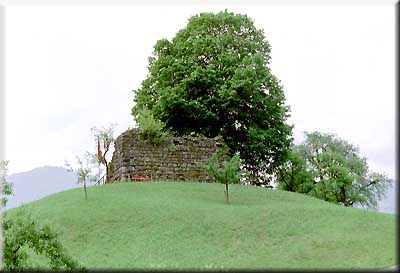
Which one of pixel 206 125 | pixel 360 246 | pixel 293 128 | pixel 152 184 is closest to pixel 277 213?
pixel 360 246

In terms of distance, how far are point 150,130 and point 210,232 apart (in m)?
11.3

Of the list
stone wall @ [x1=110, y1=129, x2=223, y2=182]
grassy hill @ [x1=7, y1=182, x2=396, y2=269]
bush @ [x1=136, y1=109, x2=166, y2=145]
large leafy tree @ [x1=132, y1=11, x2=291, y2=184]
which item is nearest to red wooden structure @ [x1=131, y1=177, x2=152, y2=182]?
stone wall @ [x1=110, y1=129, x2=223, y2=182]

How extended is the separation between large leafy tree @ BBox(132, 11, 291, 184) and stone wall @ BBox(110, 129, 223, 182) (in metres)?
2.97

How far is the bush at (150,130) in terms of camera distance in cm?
2647

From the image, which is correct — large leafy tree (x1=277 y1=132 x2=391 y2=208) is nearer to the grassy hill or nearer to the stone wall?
the stone wall

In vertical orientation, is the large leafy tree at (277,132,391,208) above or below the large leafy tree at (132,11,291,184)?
below

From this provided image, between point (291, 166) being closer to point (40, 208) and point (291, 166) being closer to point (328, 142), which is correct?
point (328, 142)

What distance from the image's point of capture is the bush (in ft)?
86.8

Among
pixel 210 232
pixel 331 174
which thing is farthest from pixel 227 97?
pixel 210 232

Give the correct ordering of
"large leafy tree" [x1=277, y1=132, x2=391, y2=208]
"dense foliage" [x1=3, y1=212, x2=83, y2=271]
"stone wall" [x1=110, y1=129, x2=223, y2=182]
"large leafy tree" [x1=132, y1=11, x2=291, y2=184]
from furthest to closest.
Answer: "large leafy tree" [x1=277, y1=132, x2=391, y2=208]
"large leafy tree" [x1=132, y1=11, x2=291, y2=184]
"stone wall" [x1=110, y1=129, x2=223, y2=182]
"dense foliage" [x1=3, y1=212, x2=83, y2=271]

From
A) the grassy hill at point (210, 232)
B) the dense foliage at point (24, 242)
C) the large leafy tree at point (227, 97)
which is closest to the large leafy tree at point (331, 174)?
the large leafy tree at point (227, 97)

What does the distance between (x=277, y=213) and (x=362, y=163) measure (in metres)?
18.7

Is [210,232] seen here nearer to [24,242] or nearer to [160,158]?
[24,242]

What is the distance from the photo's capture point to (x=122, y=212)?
17984mm
